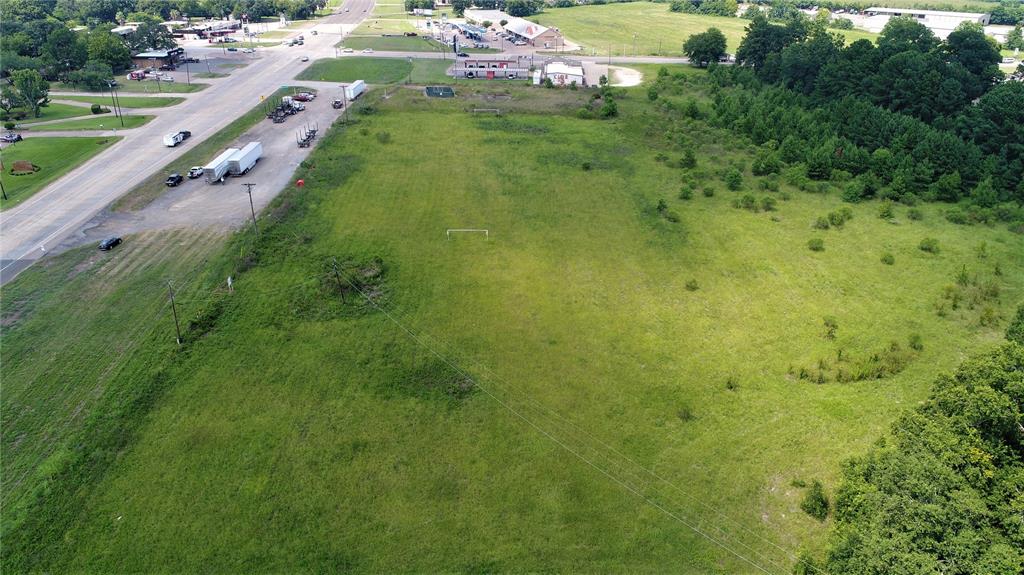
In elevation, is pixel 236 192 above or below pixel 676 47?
below

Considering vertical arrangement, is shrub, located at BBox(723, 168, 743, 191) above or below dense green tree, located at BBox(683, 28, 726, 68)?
below

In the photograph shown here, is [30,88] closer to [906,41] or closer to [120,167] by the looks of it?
[120,167]

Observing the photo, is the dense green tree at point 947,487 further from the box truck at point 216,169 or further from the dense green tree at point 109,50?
the dense green tree at point 109,50

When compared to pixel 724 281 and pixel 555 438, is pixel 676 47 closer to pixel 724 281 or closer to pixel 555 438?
pixel 724 281

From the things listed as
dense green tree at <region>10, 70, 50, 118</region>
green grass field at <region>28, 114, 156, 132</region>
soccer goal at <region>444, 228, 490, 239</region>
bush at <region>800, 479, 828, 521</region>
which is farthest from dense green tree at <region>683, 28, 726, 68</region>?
dense green tree at <region>10, 70, 50, 118</region>

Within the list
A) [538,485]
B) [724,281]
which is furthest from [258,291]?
[724,281]

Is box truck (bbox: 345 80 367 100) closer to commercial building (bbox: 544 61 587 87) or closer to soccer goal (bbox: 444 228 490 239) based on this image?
commercial building (bbox: 544 61 587 87)

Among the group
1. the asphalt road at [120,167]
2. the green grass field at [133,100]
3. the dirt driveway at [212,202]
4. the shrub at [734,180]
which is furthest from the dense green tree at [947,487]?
the green grass field at [133,100]
